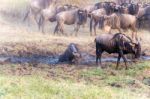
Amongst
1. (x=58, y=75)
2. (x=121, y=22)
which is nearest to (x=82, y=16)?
(x=121, y=22)

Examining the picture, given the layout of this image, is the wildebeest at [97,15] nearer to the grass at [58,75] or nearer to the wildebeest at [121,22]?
the grass at [58,75]

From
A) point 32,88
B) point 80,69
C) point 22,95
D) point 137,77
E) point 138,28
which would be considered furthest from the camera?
point 138,28

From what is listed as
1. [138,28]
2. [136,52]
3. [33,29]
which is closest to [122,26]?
[138,28]

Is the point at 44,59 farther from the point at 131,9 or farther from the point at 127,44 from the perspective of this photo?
the point at 131,9

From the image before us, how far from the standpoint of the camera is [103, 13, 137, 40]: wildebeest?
24.0m

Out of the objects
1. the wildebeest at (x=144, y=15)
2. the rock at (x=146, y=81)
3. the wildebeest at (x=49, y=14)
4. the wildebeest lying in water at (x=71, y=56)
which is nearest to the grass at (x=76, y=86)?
the rock at (x=146, y=81)

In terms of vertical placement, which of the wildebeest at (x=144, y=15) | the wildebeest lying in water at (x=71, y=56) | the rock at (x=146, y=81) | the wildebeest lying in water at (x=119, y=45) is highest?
the wildebeest lying in water at (x=119, y=45)

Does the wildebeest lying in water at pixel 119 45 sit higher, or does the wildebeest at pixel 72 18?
the wildebeest lying in water at pixel 119 45

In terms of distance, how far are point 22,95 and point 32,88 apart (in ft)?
2.38

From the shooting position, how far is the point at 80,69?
15625 millimetres

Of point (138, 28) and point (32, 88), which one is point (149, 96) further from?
point (138, 28)

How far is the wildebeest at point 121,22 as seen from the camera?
946 inches

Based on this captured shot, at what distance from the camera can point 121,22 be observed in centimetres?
2414

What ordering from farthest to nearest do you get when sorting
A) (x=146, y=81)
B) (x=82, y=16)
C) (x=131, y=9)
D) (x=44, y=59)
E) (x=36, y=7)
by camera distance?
(x=36, y=7), (x=131, y=9), (x=82, y=16), (x=44, y=59), (x=146, y=81)
